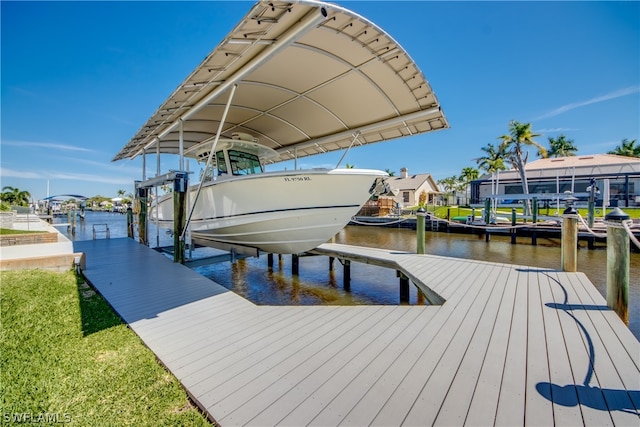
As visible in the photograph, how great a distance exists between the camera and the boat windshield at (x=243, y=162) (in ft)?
24.4

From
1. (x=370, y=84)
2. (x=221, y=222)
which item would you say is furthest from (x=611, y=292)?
(x=221, y=222)

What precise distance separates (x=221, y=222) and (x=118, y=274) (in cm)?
237

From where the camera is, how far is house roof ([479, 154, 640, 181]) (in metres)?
24.5

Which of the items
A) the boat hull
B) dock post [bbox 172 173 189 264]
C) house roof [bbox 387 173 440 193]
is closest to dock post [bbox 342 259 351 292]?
the boat hull

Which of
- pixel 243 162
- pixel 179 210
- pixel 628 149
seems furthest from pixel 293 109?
pixel 628 149

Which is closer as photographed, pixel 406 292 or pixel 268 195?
pixel 268 195

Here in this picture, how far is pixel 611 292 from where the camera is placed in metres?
3.79

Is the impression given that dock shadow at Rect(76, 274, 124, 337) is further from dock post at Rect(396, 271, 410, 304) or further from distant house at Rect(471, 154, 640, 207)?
distant house at Rect(471, 154, 640, 207)

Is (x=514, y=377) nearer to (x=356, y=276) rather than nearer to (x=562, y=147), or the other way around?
(x=356, y=276)

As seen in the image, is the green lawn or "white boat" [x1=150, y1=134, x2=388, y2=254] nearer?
the green lawn

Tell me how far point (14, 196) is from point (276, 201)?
70866 millimetres

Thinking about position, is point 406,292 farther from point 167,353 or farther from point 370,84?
point 167,353
